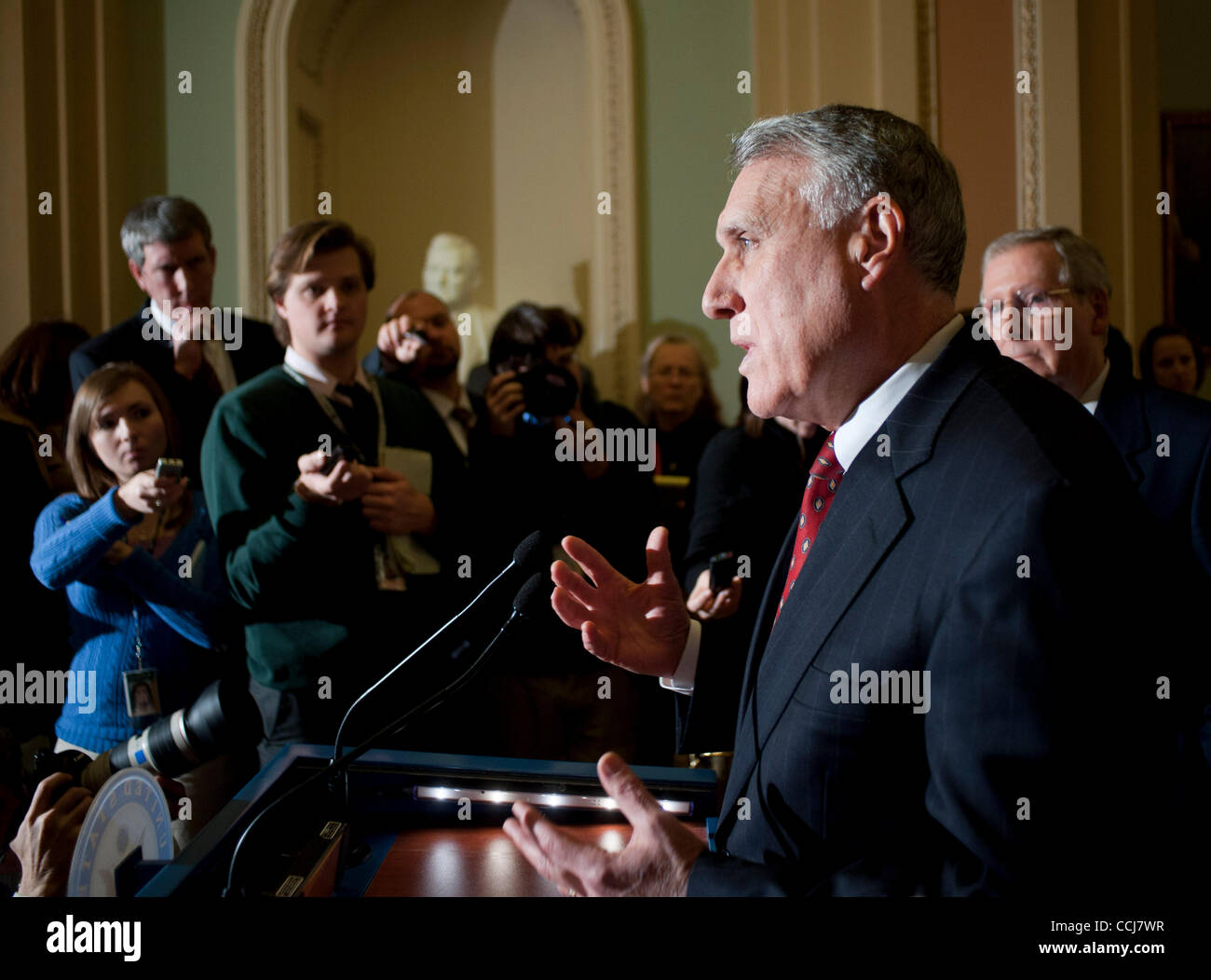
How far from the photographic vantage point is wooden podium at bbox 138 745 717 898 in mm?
1417

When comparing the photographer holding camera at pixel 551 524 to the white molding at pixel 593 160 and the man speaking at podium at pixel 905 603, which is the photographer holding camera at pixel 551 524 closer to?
the man speaking at podium at pixel 905 603

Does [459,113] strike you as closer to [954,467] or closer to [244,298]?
[244,298]

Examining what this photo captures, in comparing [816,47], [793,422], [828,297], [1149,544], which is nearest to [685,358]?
[793,422]

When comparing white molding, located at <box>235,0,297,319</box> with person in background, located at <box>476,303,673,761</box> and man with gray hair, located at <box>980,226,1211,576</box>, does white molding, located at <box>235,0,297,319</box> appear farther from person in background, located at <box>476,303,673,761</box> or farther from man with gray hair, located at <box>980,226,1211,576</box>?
man with gray hair, located at <box>980,226,1211,576</box>

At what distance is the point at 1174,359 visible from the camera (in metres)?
4.28

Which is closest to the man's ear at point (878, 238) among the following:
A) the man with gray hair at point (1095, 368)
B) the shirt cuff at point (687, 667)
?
the shirt cuff at point (687, 667)

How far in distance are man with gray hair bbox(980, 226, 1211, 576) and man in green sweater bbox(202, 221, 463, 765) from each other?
1378 millimetres

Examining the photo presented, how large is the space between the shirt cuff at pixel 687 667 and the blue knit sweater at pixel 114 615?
1356 millimetres

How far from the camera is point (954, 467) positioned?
3.85 ft

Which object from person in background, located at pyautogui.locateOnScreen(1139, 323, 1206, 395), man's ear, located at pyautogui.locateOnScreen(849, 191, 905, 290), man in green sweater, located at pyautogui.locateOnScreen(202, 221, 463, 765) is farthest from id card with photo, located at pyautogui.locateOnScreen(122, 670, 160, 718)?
person in background, located at pyautogui.locateOnScreen(1139, 323, 1206, 395)

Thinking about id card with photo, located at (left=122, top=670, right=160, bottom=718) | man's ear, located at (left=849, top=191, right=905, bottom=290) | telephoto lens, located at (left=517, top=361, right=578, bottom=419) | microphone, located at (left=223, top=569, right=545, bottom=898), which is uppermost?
man's ear, located at (left=849, top=191, right=905, bottom=290)

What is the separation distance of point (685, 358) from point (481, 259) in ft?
7.70

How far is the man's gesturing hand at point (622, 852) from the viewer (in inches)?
43.0

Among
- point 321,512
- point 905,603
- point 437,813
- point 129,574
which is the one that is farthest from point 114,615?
point 905,603
